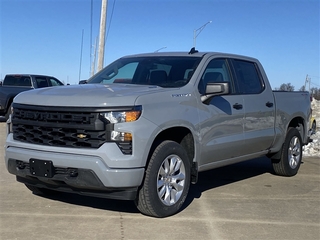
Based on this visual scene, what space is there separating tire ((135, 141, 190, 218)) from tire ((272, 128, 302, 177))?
9.34 ft

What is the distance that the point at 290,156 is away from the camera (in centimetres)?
746

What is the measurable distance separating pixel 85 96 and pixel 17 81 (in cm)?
1215

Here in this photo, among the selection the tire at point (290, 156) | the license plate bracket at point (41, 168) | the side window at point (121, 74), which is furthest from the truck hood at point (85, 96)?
the tire at point (290, 156)

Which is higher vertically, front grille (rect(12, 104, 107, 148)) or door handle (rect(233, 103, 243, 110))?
door handle (rect(233, 103, 243, 110))

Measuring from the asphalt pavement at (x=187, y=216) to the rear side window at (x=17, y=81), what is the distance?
30.8ft

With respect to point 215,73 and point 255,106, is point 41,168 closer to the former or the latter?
point 215,73

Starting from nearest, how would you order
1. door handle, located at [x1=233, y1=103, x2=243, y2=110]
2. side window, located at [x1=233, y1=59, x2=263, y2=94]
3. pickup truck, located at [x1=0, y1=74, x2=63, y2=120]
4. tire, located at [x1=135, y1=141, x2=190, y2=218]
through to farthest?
1. tire, located at [x1=135, y1=141, x2=190, y2=218]
2. door handle, located at [x1=233, y1=103, x2=243, y2=110]
3. side window, located at [x1=233, y1=59, x2=263, y2=94]
4. pickup truck, located at [x1=0, y1=74, x2=63, y2=120]

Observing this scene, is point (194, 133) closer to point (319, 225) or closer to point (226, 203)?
point (226, 203)

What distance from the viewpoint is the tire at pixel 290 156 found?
7312 millimetres

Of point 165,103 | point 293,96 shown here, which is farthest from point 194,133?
point 293,96

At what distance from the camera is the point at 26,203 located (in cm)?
530

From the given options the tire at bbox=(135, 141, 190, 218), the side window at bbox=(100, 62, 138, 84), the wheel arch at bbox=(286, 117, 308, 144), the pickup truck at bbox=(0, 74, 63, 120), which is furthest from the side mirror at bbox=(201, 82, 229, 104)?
the pickup truck at bbox=(0, 74, 63, 120)

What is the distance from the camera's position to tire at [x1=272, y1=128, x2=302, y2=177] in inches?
288

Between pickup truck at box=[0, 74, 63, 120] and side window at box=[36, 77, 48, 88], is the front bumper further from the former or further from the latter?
side window at box=[36, 77, 48, 88]
